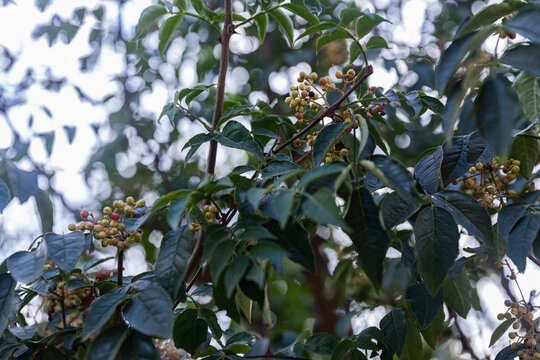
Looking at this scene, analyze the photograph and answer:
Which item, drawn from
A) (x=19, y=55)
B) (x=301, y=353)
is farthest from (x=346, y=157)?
(x=19, y=55)

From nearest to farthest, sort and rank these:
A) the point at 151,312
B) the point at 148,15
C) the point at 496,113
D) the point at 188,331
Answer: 1. the point at 496,113
2. the point at 151,312
3. the point at 188,331
4. the point at 148,15

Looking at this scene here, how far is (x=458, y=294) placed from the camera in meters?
1.09

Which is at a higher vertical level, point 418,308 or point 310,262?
point 310,262

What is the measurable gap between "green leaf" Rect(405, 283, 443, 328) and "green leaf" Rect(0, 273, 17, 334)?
680 mm

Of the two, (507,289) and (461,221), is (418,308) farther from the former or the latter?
(507,289)

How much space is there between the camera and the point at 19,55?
8.05 ft

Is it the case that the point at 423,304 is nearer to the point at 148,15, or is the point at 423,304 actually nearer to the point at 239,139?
the point at 239,139

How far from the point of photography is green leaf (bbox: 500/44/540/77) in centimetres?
65

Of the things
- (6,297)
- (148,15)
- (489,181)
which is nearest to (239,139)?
(148,15)

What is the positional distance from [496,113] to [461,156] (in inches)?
11.2

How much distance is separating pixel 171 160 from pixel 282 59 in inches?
27.8

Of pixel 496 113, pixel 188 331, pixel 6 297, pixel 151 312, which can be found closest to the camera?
pixel 496 113

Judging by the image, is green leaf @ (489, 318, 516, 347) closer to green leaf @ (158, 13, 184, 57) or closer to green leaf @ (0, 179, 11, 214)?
green leaf @ (158, 13, 184, 57)

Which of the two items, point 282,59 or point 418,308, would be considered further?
point 282,59
